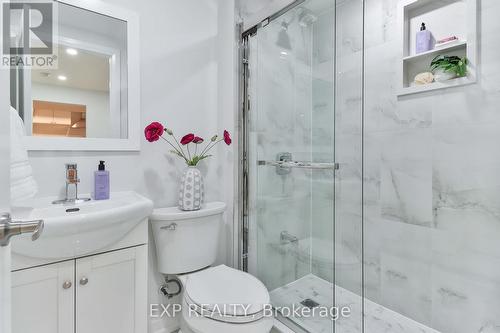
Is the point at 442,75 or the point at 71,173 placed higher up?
the point at 442,75

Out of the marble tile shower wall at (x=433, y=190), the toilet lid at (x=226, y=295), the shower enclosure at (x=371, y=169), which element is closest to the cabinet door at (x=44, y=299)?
the toilet lid at (x=226, y=295)

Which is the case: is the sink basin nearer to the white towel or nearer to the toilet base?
the white towel

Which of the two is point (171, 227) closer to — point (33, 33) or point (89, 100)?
point (89, 100)

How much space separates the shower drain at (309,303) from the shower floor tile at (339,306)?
11 millimetres

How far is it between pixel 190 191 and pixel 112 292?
0.59 meters

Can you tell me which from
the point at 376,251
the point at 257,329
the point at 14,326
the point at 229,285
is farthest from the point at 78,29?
the point at 376,251

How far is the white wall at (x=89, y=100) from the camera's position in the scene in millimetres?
1281

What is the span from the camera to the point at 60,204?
1.21m

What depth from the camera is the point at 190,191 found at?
4.99ft

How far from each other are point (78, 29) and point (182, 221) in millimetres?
1102

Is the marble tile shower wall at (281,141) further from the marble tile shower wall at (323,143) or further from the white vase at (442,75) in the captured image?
the white vase at (442,75)

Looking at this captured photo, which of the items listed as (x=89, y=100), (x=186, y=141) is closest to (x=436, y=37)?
(x=186, y=141)

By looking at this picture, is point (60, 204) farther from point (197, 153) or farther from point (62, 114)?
point (197, 153)

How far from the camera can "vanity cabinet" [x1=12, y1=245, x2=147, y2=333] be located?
0.96 metres
